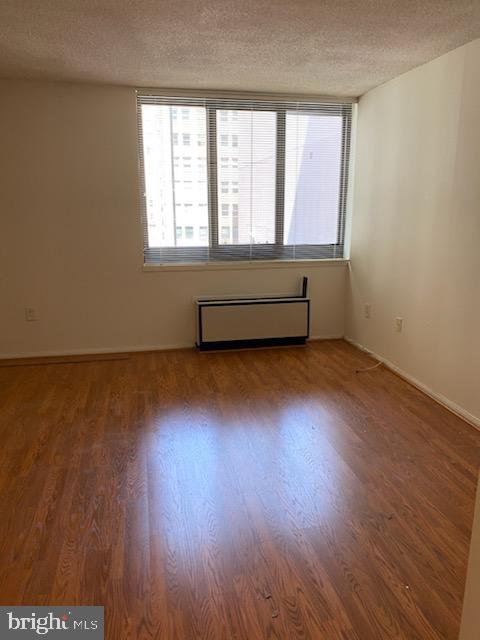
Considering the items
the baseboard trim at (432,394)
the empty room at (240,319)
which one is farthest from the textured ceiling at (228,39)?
the baseboard trim at (432,394)

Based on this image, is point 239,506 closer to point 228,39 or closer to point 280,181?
point 228,39

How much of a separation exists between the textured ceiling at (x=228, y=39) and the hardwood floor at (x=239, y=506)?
7.82 ft

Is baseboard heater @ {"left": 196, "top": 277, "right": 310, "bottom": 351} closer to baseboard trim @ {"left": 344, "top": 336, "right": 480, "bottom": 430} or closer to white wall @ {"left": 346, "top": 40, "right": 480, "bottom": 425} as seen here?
white wall @ {"left": 346, "top": 40, "right": 480, "bottom": 425}

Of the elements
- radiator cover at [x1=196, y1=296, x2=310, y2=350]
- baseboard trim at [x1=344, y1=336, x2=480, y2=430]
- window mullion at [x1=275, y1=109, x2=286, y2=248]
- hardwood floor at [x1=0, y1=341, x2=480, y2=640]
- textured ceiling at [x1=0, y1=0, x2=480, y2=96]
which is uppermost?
textured ceiling at [x1=0, y1=0, x2=480, y2=96]

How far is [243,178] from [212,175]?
306mm

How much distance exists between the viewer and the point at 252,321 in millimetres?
4535

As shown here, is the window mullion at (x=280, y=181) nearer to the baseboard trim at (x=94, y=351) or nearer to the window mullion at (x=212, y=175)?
the window mullion at (x=212, y=175)

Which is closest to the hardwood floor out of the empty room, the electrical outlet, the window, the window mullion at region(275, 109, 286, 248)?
the empty room

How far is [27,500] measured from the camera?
217 centimetres

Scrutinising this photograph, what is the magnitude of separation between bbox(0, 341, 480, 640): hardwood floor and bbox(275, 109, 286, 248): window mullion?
69.1 inches

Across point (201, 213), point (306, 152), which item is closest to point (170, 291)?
point (201, 213)

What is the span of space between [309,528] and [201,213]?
3.22 m

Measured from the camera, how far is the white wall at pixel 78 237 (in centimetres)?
397

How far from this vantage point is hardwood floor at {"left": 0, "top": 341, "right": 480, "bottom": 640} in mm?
1586
